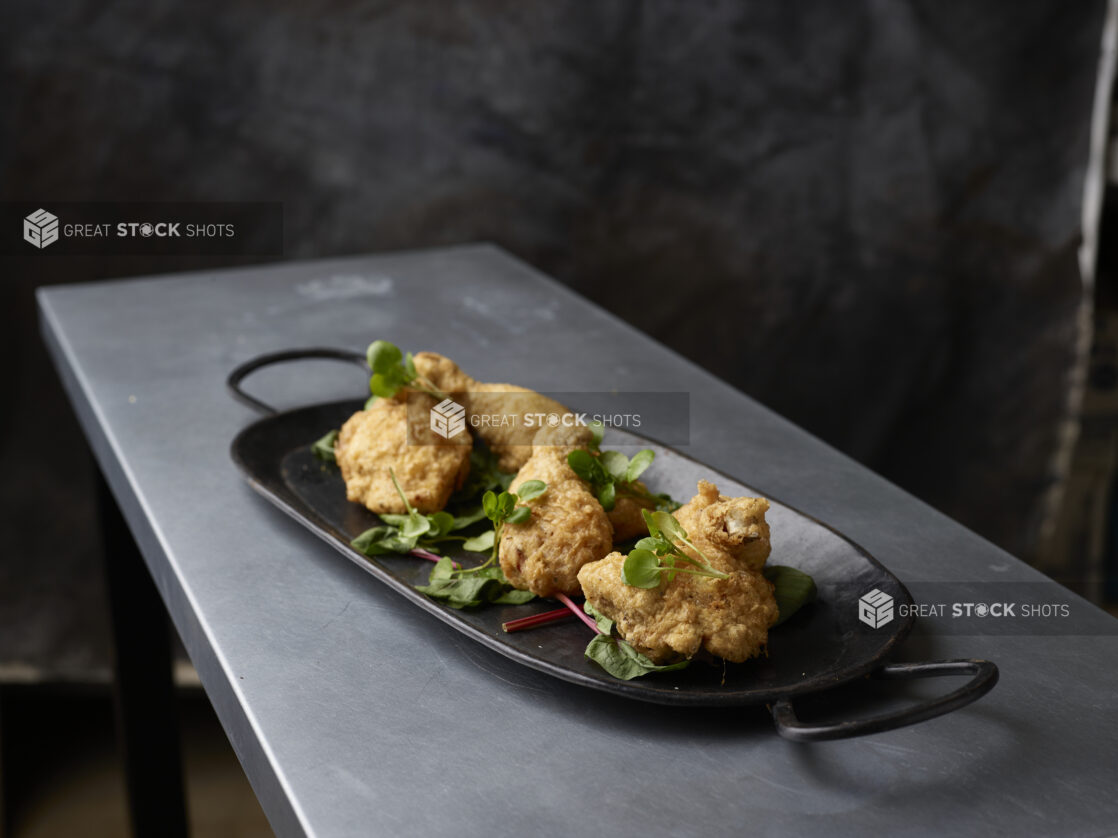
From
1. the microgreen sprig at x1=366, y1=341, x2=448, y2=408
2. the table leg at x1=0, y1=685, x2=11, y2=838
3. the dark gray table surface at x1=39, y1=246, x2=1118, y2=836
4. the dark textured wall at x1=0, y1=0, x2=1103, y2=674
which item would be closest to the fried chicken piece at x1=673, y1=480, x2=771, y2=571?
the dark gray table surface at x1=39, y1=246, x2=1118, y2=836

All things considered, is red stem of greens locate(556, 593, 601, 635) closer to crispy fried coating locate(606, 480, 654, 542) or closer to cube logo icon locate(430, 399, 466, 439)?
crispy fried coating locate(606, 480, 654, 542)

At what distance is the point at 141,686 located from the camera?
164cm

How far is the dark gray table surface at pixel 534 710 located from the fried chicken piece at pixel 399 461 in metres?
0.07

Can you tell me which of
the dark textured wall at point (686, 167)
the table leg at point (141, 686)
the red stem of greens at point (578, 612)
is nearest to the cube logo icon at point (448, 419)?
the red stem of greens at point (578, 612)

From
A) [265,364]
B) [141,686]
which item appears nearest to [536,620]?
[265,364]

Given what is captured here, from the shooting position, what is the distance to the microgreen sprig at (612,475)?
35.9 inches

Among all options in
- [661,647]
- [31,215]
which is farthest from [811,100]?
[661,647]

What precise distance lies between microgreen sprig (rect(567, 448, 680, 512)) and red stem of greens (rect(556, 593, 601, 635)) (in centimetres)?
9

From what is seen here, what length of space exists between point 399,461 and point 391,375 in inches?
3.6

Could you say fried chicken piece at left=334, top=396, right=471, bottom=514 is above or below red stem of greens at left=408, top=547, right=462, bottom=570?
above

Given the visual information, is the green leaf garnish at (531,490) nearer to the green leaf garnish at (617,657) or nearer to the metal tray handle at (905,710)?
the green leaf garnish at (617,657)

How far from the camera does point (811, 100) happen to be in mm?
2461

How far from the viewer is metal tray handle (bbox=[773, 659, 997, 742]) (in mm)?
669

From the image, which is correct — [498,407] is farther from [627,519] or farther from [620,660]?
[620,660]
